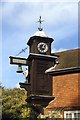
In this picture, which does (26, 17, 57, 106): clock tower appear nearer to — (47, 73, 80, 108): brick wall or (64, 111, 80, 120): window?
(47, 73, 80, 108): brick wall

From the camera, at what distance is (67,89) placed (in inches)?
982

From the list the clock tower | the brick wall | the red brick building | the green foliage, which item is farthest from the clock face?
the green foliage

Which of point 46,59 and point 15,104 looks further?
point 15,104

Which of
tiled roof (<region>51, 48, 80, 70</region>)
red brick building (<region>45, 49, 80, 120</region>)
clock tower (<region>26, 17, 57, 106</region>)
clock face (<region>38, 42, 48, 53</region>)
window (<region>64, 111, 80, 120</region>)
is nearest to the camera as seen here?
window (<region>64, 111, 80, 120</region>)

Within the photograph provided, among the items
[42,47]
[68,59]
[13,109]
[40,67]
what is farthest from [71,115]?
[13,109]

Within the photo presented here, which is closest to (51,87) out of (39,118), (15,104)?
(39,118)

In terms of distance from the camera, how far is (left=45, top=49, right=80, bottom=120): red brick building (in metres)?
24.3

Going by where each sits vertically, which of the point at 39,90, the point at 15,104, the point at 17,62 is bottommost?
the point at 15,104

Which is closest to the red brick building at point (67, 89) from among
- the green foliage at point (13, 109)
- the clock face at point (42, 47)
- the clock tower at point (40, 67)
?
the clock tower at point (40, 67)

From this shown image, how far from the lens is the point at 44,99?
24.5 m

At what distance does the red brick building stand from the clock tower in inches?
24.0

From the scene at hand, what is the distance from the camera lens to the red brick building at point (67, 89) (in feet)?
79.9

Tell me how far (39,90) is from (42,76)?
49.8 inches

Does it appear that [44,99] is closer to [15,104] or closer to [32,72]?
[32,72]
